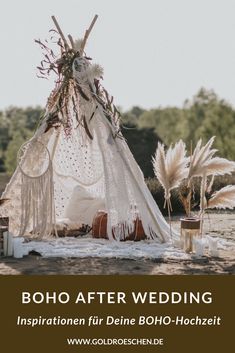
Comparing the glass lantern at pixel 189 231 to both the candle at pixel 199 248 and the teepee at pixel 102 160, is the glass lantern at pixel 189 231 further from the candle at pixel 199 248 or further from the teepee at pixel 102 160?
the teepee at pixel 102 160

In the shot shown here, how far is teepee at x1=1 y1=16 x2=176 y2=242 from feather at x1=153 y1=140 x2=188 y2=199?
0.71 m

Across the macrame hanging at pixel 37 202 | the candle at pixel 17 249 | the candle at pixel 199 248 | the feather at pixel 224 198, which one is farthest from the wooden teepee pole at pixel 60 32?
the candle at pixel 199 248

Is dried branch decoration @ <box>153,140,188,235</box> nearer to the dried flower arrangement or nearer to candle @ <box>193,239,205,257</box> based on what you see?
the dried flower arrangement

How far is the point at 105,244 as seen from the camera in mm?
7496

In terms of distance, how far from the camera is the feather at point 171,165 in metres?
6.81

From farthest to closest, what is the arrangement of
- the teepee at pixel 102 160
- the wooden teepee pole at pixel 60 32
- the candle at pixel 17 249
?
the wooden teepee pole at pixel 60 32, the teepee at pixel 102 160, the candle at pixel 17 249

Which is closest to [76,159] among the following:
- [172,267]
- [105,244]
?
[105,244]

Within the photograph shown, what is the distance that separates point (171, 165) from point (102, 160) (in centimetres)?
129

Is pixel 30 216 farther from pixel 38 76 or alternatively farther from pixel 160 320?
pixel 160 320

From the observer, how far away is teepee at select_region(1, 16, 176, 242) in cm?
758

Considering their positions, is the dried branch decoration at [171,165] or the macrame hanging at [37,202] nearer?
the dried branch decoration at [171,165]

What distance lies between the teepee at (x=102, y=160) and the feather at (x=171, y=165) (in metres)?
0.71

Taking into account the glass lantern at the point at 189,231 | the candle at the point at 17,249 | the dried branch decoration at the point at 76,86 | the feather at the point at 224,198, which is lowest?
the candle at the point at 17,249

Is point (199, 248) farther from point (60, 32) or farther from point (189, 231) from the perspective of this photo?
point (60, 32)
